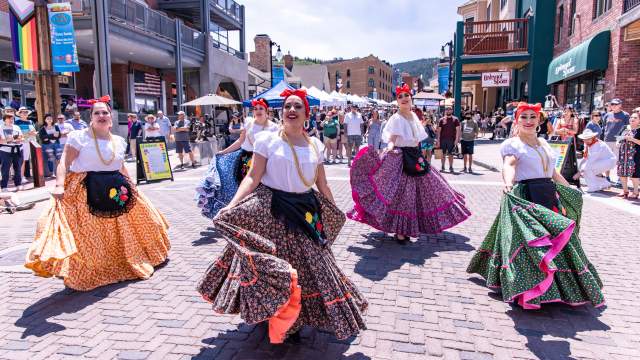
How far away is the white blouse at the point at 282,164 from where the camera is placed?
3375 millimetres

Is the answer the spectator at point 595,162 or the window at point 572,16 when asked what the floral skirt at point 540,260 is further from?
the window at point 572,16

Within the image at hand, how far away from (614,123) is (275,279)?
11.5m

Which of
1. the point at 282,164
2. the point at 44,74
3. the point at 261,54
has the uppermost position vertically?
the point at 261,54

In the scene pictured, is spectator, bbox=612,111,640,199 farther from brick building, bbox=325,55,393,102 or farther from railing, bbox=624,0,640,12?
brick building, bbox=325,55,393,102

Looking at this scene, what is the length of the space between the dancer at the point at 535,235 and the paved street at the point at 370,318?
24 cm

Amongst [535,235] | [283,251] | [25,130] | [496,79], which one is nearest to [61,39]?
[25,130]

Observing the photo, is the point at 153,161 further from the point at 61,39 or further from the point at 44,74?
the point at 61,39

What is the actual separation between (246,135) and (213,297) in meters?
3.86

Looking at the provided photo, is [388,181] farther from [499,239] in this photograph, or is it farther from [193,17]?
[193,17]

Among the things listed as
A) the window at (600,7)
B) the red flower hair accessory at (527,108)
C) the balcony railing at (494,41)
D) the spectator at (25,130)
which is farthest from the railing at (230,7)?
the red flower hair accessory at (527,108)

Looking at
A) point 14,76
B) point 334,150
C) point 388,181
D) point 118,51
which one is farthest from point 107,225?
point 118,51

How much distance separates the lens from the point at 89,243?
15.8 ft

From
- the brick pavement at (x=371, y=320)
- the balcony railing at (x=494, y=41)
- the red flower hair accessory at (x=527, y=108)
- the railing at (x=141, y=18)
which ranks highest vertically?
the railing at (x=141, y=18)

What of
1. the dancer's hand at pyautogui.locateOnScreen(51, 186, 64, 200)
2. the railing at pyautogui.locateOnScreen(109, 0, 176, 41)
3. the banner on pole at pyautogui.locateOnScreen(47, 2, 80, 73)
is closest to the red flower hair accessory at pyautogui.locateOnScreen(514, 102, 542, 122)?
the dancer's hand at pyautogui.locateOnScreen(51, 186, 64, 200)
